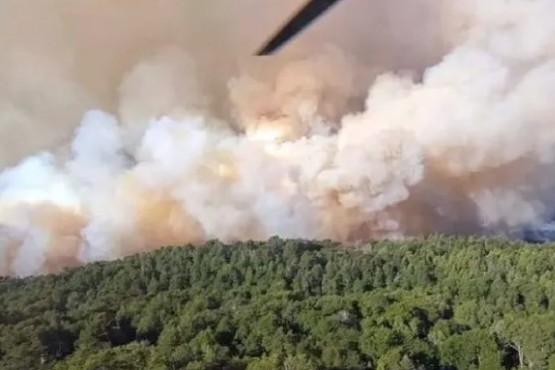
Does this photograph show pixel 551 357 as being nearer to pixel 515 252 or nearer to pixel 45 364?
pixel 515 252

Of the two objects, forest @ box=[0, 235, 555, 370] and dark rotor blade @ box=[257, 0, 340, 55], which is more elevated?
forest @ box=[0, 235, 555, 370]

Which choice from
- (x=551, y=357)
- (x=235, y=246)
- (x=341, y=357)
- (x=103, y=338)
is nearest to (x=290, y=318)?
(x=341, y=357)

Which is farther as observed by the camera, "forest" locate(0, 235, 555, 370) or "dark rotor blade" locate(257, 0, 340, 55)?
"forest" locate(0, 235, 555, 370)

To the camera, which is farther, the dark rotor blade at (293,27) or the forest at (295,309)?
the forest at (295,309)

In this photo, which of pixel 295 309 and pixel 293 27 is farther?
pixel 295 309

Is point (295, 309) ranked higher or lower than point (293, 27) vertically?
higher
